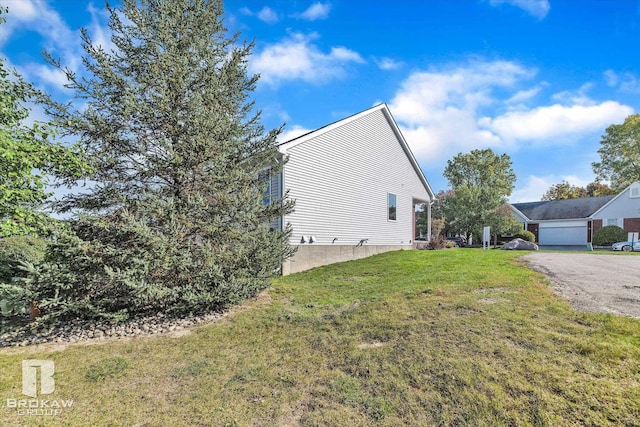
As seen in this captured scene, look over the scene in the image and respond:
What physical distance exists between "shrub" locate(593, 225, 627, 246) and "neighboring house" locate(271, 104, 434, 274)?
23.1 meters

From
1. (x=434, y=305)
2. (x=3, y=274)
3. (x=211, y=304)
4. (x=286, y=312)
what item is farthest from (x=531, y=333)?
(x=3, y=274)

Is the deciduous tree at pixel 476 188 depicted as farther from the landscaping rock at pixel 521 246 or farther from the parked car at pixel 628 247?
the parked car at pixel 628 247

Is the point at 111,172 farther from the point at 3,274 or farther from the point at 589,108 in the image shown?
the point at 589,108

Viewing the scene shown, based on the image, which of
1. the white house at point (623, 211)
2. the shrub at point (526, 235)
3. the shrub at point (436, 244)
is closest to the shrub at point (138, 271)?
the shrub at point (436, 244)

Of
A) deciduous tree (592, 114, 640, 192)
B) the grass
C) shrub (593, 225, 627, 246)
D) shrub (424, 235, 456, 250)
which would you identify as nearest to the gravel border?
the grass

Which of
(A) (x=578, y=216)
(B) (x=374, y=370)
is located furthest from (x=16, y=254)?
(A) (x=578, y=216)

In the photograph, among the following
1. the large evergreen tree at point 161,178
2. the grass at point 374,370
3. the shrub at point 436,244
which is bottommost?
the grass at point 374,370

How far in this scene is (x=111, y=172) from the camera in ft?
20.5

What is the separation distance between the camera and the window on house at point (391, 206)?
1611cm

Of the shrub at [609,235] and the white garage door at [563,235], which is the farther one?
the white garage door at [563,235]

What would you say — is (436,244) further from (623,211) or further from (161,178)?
(623,211)

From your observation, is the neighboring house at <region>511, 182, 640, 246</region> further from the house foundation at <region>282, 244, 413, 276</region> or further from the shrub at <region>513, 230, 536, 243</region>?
the house foundation at <region>282, 244, 413, 276</region>

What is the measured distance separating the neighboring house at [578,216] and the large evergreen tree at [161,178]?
127 ft

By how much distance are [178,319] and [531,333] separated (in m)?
5.92
